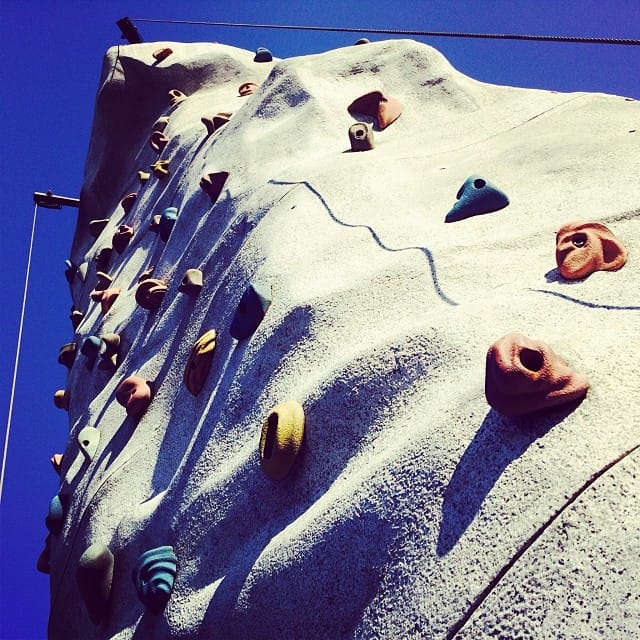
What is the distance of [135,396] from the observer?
2.68 metres

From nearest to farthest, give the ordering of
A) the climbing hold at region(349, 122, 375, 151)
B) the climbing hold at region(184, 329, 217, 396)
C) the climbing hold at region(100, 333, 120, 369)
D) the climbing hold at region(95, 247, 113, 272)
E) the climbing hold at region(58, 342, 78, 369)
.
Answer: the climbing hold at region(184, 329, 217, 396) < the climbing hold at region(349, 122, 375, 151) < the climbing hold at region(100, 333, 120, 369) < the climbing hold at region(58, 342, 78, 369) < the climbing hold at region(95, 247, 113, 272)

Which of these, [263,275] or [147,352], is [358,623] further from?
[147,352]

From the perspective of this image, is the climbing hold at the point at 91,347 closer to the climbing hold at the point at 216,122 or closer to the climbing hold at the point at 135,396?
the climbing hold at the point at 135,396

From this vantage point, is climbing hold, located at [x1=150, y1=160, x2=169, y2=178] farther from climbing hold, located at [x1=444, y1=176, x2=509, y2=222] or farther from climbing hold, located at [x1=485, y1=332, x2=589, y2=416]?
climbing hold, located at [x1=485, y1=332, x2=589, y2=416]

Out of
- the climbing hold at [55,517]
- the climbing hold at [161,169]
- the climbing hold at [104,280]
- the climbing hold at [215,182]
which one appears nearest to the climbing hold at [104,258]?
the climbing hold at [104,280]

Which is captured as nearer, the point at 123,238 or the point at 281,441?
the point at 281,441

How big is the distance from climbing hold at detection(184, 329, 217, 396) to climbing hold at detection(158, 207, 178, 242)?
1431 mm

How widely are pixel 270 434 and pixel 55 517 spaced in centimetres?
174

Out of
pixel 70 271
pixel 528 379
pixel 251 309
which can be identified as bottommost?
pixel 70 271

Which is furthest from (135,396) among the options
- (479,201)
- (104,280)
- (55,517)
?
(104,280)

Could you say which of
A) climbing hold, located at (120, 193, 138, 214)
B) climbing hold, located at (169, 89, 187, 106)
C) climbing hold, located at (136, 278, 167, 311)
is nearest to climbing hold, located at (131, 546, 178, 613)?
climbing hold, located at (136, 278, 167, 311)

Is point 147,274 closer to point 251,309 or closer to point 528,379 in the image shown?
point 251,309

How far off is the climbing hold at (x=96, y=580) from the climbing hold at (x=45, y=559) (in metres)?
1.13

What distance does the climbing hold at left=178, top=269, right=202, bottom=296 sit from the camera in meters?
2.75
